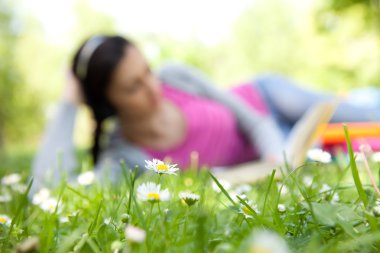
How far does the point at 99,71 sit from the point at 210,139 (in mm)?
783

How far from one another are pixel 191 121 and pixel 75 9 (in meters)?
14.3

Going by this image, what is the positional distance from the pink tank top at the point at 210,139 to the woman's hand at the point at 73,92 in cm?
46

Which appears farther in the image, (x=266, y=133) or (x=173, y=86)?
(x=173, y=86)

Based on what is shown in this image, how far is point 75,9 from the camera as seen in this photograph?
15.9 m

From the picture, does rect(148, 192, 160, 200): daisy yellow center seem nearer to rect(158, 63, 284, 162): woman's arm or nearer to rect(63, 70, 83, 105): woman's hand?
rect(158, 63, 284, 162): woman's arm

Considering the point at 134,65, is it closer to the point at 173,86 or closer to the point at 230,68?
the point at 173,86

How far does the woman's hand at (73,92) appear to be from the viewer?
254 cm

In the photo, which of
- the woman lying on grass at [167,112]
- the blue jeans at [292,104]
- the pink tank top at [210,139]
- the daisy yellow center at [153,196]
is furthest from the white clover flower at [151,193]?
the blue jeans at [292,104]

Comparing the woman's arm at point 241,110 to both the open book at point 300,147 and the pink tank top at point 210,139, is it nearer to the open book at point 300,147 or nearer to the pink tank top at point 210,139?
the pink tank top at point 210,139

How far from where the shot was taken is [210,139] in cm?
271

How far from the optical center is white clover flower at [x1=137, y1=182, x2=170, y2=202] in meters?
0.55

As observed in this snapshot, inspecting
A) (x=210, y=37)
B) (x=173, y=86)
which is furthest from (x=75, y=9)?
(x=173, y=86)

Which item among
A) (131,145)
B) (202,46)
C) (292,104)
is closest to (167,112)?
(131,145)

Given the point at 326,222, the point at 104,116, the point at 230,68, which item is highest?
the point at 326,222
